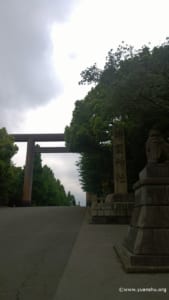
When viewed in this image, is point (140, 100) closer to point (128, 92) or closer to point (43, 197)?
point (128, 92)

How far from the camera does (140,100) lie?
927 centimetres

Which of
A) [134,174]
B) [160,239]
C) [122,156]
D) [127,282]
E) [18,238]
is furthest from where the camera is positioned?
[134,174]

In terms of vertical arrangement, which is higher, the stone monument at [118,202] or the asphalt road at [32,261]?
the stone monument at [118,202]

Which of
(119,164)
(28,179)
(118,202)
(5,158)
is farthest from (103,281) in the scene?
(28,179)

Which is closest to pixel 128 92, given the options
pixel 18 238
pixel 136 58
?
pixel 136 58

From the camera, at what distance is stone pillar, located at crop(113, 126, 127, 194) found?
15.6 meters

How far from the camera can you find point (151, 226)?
219 inches

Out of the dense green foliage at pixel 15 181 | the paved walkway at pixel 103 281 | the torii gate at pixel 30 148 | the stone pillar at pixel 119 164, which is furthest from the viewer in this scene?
the torii gate at pixel 30 148

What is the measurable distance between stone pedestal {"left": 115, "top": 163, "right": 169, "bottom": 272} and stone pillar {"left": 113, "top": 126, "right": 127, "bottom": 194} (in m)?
9.33

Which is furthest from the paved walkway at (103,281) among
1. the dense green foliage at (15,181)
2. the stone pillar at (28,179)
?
the stone pillar at (28,179)

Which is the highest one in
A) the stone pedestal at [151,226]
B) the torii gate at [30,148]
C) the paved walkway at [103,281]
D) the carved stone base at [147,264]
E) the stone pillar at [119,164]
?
the torii gate at [30,148]

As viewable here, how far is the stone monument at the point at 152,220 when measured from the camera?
211 inches

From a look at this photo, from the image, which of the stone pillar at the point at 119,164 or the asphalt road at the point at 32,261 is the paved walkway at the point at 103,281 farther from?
the stone pillar at the point at 119,164

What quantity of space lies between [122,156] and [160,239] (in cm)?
1058
